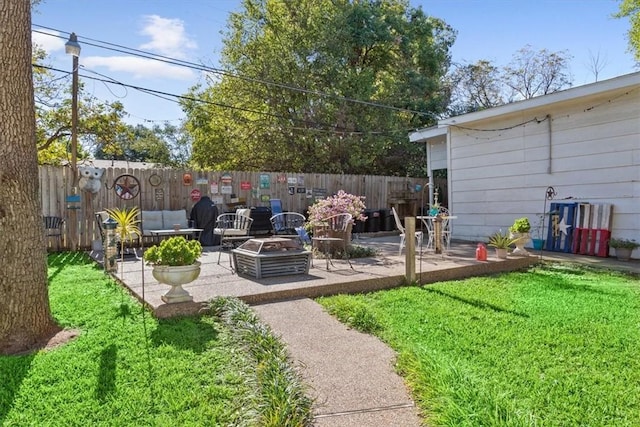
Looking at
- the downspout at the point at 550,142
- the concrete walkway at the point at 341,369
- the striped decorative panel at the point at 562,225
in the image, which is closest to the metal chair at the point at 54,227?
the concrete walkway at the point at 341,369

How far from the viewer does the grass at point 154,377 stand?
1921mm

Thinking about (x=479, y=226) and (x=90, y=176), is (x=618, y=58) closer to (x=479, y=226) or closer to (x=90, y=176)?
(x=479, y=226)

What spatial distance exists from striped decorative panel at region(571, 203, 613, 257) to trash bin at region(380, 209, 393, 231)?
481cm

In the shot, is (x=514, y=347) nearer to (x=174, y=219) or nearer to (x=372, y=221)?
(x=174, y=219)

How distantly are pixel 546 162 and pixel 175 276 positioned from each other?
7.20 metres

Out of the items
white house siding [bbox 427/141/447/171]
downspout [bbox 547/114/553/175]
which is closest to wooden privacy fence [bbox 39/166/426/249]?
white house siding [bbox 427/141/447/171]

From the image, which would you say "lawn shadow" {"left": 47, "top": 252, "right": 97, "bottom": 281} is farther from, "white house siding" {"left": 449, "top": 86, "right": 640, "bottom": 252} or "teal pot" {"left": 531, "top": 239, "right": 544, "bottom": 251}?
"teal pot" {"left": 531, "top": 239, "right": 544, "bottom": 251}

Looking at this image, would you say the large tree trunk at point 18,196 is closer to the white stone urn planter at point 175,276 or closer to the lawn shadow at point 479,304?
the white stone urn planter at point 175,276

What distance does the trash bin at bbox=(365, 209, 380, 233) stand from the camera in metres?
→ 11.1

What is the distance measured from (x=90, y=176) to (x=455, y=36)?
49.6 ft

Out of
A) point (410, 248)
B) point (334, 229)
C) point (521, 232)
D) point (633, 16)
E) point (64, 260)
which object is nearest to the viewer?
point (410, 248)

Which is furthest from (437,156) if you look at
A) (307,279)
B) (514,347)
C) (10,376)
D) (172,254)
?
(10,376)

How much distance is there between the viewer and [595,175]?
7176 millimetres

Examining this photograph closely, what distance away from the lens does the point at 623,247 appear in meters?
6.68
